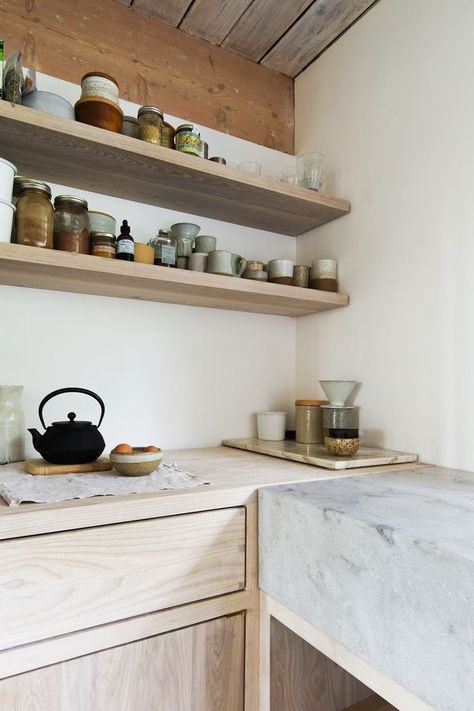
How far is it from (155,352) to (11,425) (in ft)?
1.63

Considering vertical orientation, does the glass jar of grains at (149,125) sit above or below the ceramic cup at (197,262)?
above

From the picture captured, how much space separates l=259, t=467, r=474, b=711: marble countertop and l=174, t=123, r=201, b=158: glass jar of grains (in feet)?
3.20

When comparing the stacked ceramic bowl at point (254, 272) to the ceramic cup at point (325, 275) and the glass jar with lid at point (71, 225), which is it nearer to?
the ceramic cup at point (325, 275)

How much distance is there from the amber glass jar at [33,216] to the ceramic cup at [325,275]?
34.4 inches

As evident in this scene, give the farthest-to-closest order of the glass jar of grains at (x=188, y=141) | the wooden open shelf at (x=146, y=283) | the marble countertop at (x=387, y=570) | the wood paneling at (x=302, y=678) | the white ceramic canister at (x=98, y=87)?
the glass jar of grains at (x=188, y=141) < the white ceramic canister at (x=98, y=87) < the wooden open shelf at (x=146, y=283) < the wood paneling at (x=302, y=678) < the marble countertop at (x=387, y=570)

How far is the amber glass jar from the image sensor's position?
1121 millimetres

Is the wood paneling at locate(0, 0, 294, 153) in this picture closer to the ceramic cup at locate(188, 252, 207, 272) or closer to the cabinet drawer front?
the ceramic cup at locate(188, 252, 207, 272)

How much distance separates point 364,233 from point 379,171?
0.20m

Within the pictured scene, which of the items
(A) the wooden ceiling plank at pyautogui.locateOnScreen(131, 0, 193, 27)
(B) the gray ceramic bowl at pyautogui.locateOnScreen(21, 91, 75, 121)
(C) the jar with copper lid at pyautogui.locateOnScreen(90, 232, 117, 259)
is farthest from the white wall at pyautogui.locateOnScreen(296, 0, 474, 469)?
(B) the gray ceramic bowl at pyautogui.locateOnScreen(21, 91, 75, 121)

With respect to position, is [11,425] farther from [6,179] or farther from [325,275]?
[325,275]

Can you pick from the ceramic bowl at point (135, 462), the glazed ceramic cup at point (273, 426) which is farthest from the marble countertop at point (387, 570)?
the glazed ceramic cup at point (273, 426)

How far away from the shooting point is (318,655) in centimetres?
109

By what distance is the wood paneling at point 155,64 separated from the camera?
1417 mm

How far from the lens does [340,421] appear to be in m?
1.39
